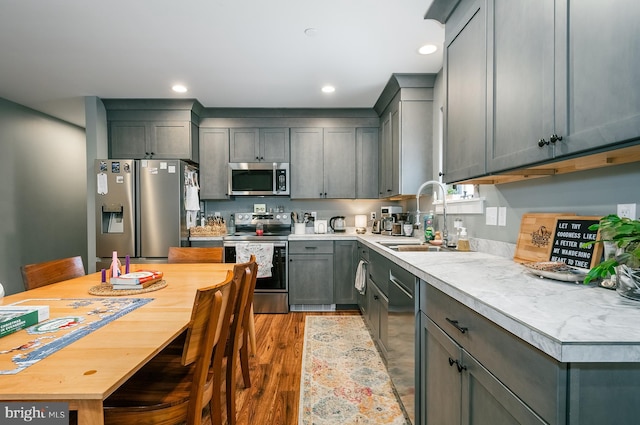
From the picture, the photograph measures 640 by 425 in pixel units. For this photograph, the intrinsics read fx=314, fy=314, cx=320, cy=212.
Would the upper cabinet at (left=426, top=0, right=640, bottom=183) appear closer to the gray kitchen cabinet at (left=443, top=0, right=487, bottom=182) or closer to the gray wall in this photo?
the gray kitchen cabinet at (left=443, top=0, right=487, bottom=182)

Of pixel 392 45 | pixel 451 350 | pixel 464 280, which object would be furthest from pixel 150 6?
pixel 451 350

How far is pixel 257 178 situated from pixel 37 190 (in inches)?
119

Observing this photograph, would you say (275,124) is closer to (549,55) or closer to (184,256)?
(184,256)

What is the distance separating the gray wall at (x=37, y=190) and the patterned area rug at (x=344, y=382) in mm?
3851

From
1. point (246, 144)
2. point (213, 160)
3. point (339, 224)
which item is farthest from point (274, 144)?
point (339, 224)

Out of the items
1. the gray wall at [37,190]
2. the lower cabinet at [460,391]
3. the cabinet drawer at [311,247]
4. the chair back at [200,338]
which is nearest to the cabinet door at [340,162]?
the cabinet drawer at [311,247]

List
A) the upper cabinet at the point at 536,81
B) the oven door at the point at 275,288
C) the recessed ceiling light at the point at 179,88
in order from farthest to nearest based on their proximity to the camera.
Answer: the oven door at the point at 275,288 < the recessed ceiling light at the point at 179,88 < the upper cabinet at the point at 536,81

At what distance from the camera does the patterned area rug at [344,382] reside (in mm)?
1805

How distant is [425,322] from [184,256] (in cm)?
197

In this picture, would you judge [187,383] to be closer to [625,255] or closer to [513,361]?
[513,361]

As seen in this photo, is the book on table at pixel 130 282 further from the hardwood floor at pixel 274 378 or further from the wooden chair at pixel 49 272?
the hardwood floor at pixel 274 378

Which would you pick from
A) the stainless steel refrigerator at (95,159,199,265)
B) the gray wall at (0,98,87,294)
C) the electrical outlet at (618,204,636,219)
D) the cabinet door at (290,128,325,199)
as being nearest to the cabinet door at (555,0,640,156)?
the electrical outlet at (618,204,636,219)

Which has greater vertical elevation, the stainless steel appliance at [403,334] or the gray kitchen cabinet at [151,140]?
the gray kitchen cabinet at [151,140]

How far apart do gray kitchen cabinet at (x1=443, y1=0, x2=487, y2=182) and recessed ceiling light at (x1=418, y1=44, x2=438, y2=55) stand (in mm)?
616
